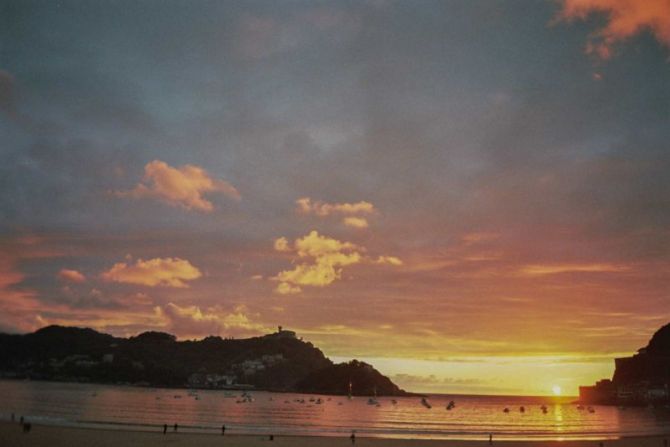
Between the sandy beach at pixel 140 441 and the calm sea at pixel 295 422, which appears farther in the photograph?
the calm sea at pixel 295 422

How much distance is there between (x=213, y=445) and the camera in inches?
1745

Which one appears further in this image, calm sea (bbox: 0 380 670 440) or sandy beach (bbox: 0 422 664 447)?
calm sea (bbox: 0 380 670 440)

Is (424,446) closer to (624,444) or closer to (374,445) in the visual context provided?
(374,445)

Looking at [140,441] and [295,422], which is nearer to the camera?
[140,441]

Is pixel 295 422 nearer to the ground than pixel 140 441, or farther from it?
nearer to the ground

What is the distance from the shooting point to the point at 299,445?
4875 cm

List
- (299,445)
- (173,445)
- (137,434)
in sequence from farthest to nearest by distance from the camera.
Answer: (137,434) < (299,445) < (173,445)

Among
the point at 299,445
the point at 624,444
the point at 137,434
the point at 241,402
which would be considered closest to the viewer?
the point at 299,445

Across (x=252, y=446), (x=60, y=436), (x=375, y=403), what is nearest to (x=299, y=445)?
(x=252, y=446)

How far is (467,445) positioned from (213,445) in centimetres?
2667

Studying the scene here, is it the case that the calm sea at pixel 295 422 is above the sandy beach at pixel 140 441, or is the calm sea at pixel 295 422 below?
below

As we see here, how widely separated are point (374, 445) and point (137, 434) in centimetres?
2365

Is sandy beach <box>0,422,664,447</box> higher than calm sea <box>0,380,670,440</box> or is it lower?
higher

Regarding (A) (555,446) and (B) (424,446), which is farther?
(A) (555,446)
